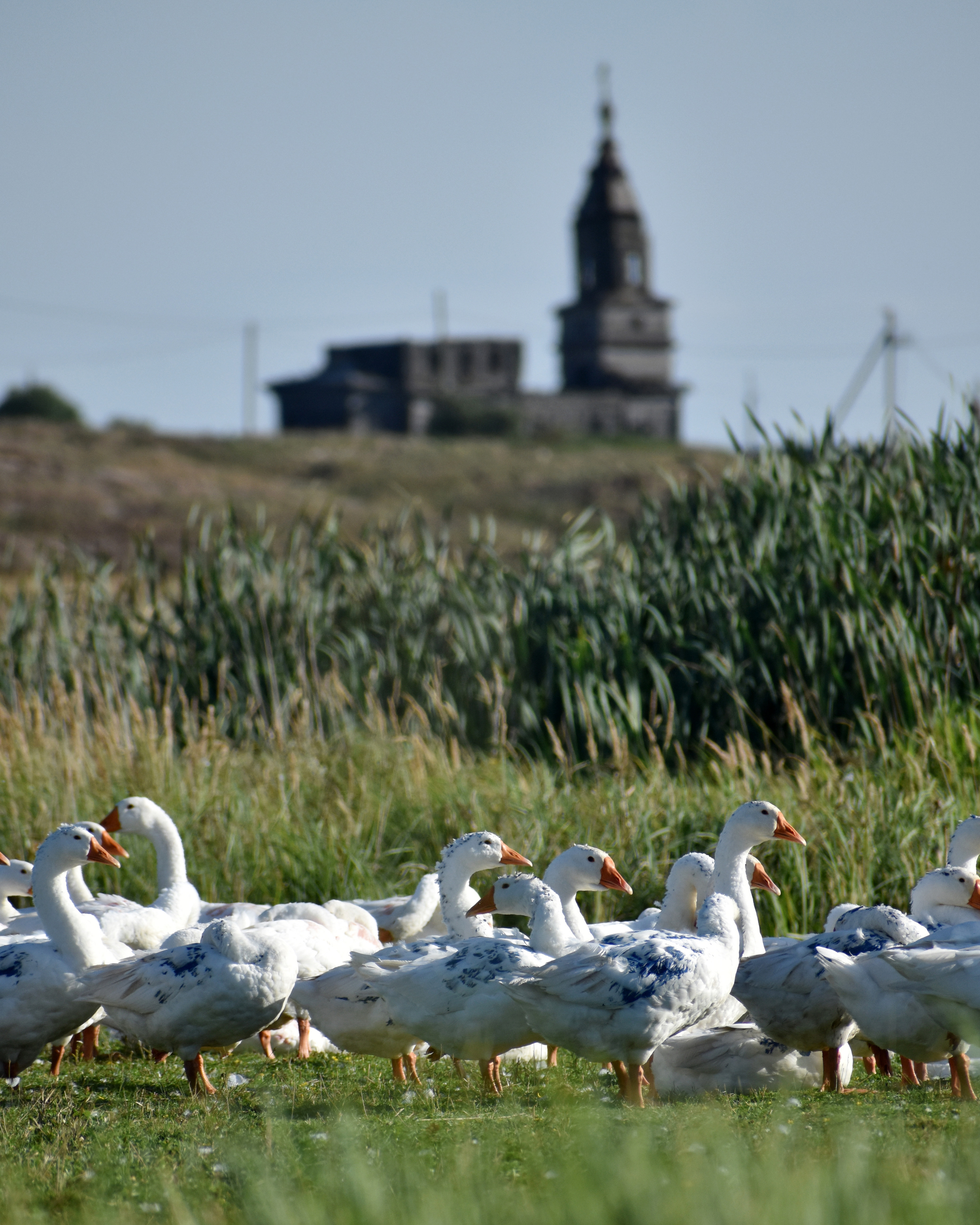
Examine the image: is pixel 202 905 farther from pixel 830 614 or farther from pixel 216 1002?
pixel 830 614

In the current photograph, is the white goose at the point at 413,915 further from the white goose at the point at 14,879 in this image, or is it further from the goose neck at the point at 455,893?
the white goose at the point at 14,879

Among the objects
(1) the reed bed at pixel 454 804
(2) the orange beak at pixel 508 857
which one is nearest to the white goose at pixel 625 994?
(2) the orange beak at pixel 508 857

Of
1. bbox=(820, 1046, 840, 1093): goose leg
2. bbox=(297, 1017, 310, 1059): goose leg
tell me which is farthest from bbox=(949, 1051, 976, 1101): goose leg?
bbox=(297, 1017, 310, 1059): goose leg

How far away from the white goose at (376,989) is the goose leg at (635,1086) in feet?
2.87

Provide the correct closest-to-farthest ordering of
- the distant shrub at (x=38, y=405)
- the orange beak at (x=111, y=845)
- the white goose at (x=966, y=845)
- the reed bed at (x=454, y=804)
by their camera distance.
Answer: the orange beak at (x=111, y=845), the white goose at (x=966, y=845), the reed bed at (x=454, y=804), the distant shrub at (x=38, y=405)

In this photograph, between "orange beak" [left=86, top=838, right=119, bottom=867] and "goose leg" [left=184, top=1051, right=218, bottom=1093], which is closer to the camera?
"goose leg" [left=184, top=1051, right=218, bottom=1093]

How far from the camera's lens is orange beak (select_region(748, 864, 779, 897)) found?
6.47m

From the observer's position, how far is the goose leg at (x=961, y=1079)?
16.3 ft

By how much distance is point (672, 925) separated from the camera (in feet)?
20.0

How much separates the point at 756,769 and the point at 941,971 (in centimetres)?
420

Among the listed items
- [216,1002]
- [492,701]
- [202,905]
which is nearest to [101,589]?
[492,701]

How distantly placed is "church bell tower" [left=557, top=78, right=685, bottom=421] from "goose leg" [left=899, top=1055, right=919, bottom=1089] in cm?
6962

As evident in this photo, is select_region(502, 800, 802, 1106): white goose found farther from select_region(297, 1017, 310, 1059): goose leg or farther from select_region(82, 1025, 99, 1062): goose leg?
select_region(82, 1025, 99, 1062): goose leg

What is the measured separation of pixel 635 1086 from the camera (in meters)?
5.11
